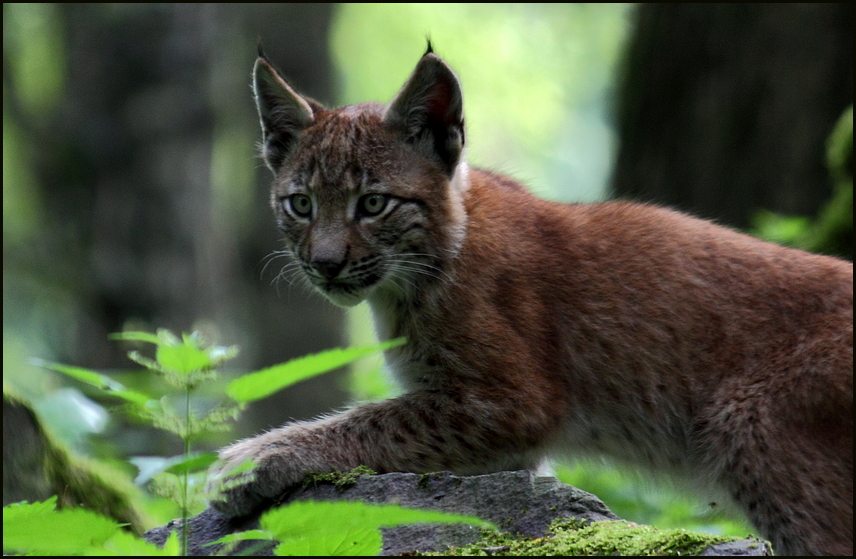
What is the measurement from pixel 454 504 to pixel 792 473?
217 cm

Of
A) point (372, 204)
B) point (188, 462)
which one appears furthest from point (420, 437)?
point (188, 462)

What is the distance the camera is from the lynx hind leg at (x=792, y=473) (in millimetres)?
4422

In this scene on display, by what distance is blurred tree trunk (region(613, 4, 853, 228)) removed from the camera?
386 inches

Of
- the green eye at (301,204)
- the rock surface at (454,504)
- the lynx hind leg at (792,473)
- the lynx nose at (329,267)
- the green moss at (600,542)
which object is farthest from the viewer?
the green eye at (301,204)

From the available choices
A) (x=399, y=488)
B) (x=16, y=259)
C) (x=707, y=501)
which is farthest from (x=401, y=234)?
(x=16, y=259)

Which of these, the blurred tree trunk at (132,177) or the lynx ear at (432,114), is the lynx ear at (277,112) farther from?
the blurred tree trunk at (132,177)

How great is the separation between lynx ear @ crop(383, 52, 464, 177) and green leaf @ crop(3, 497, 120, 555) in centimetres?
342

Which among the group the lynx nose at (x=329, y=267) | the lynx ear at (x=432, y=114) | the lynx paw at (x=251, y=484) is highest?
the lynx ear at (x=432, y=114)

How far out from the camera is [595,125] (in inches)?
928

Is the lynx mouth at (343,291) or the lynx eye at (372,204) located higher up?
the lynx eye at (372,204)

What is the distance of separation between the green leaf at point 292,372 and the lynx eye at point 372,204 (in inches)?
109

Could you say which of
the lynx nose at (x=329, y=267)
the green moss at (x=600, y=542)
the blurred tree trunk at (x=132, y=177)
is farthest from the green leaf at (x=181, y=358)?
the blurred tree trunk at (x=132, y=177)

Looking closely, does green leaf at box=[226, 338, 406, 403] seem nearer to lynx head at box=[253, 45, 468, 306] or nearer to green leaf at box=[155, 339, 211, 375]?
green leaf at box=[155, 339, 211, 375]

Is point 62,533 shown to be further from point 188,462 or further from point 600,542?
point 600,542
